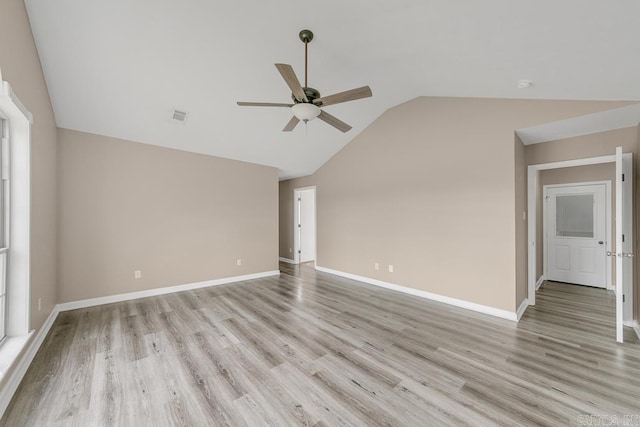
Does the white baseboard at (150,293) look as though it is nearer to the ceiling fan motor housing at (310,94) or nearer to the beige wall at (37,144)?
the beige wall at (37,144)

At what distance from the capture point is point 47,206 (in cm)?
302

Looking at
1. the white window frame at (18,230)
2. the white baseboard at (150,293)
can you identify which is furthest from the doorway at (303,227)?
the white window frame at (18,230)

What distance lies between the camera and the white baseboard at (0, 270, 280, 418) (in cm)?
188

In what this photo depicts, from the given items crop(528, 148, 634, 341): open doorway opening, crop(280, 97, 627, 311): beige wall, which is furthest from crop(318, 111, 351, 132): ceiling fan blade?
crop(528, 148, 634, 341): open doorway opening

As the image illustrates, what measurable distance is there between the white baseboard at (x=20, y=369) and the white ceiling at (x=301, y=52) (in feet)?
9.02

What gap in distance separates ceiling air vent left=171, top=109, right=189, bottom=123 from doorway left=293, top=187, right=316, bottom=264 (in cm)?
346

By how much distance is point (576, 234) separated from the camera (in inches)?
194

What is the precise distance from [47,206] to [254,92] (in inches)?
112

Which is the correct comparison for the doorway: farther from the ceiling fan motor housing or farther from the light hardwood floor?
the ceiling fan motor housing

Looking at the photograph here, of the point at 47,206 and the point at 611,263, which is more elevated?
the point at 47,206

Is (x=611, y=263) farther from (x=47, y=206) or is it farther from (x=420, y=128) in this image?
(x=47, y=206)

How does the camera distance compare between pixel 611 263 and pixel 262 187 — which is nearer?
pixel 611 263

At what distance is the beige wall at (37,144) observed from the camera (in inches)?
75.3

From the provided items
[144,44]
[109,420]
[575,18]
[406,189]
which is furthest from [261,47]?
[109,420]
